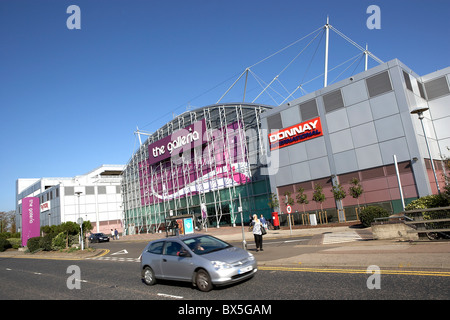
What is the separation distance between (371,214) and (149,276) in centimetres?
1727

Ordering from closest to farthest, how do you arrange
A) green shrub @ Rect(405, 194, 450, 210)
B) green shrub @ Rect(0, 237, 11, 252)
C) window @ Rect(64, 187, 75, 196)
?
green shrub @ Rect(405, 194, 450, 210) → green shrub @ Rect(0, 237, 11, 252) → window @ Rect(64, 187, 75, 196)

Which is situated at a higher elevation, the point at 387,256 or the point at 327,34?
the point at 327,34

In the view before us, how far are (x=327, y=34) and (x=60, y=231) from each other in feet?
111

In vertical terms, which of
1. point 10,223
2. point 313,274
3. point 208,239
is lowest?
point 313,274

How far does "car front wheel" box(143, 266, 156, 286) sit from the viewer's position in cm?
981

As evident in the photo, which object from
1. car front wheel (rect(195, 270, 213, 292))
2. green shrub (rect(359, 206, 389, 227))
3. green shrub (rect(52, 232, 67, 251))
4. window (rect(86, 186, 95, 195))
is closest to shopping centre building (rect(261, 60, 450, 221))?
green shrub (rect(359, 206, 389, 227))

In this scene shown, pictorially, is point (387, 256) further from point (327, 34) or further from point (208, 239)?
point (327, 34)

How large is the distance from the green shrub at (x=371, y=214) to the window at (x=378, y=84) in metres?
11.4

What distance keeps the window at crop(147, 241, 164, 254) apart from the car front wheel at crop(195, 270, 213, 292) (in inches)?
81.8

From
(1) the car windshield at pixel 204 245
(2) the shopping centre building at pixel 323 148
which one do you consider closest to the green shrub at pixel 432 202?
(2) the shopping centre building at pixel 323 148

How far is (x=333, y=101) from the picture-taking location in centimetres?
3045

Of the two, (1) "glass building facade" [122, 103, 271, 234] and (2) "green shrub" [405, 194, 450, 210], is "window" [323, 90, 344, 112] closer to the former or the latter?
(1) "glass building facade" [122, 103, 271, 234]

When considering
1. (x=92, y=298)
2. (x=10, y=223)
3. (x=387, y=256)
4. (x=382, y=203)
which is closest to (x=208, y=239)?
(x=92, y=298)

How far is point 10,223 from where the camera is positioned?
97.9 meters
